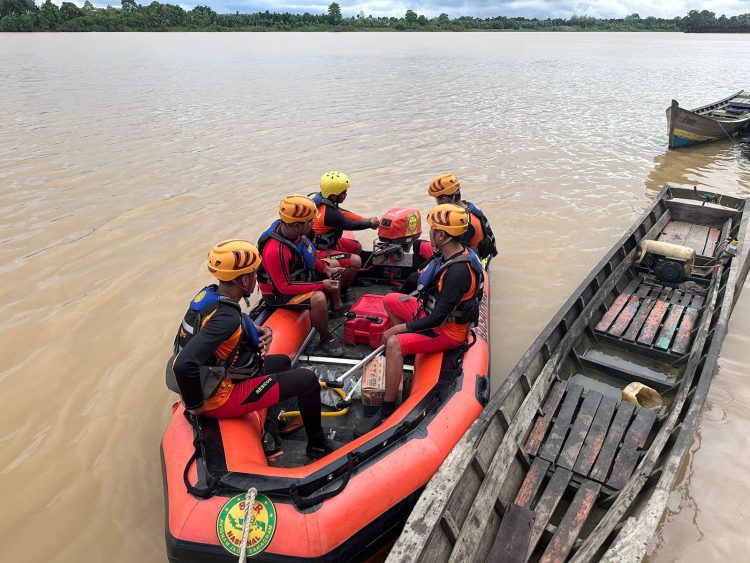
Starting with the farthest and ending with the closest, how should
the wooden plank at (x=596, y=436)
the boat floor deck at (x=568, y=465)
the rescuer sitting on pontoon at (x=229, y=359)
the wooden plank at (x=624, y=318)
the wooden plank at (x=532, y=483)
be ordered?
the wooden plank at (x=624, y=318), the wooden plank at (x=596, y=436), the wooden plank at (x=532, y=483), the boat floor deck at (x=568, y=465), the rescuer sitting on pontoon at (x=229, y=359)

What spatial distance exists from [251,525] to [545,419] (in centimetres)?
263

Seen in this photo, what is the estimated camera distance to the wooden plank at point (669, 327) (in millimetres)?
5539

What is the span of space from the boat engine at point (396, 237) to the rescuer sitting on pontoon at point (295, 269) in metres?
1.34

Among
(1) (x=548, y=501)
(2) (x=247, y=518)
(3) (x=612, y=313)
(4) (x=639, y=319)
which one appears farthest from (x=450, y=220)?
(4) (x=639, y=319)

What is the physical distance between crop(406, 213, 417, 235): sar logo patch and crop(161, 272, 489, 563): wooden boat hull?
→ 3.01m

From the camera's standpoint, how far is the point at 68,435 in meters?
4.83

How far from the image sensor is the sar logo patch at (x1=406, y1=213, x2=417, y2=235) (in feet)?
21.7

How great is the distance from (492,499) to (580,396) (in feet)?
5.37

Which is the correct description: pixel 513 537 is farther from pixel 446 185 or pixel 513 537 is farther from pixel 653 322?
pixel 446 185

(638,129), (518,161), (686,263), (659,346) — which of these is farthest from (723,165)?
(659,346)

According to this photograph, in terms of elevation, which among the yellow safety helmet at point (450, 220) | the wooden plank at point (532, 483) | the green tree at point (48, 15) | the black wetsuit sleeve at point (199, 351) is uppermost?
the green tree at point (48, 15)

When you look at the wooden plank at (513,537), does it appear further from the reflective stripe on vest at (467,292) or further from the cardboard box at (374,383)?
the reflective stripe on vest at (467,292)

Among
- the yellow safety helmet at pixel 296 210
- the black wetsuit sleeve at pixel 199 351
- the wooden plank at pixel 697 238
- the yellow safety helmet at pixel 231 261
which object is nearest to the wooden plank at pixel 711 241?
the wooden plank at pixel 697 238

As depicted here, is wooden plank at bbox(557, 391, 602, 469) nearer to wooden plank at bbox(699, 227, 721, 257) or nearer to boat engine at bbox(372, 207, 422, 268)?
boat engine at bbox(372, 207, 422, 268)
